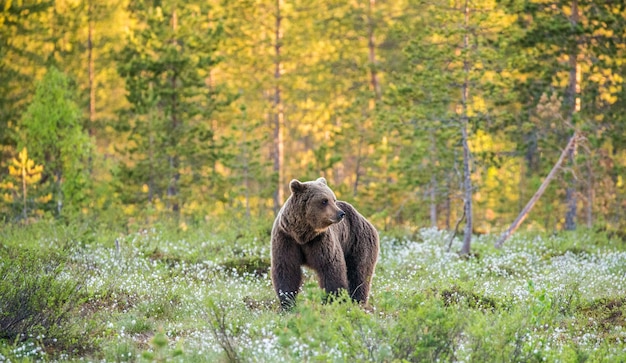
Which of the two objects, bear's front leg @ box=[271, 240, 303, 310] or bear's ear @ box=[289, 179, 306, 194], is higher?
bear's ear @ box=[289, 179, 306, 194]

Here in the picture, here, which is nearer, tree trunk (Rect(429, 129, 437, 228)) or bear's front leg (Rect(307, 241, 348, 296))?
bear's front leg (Rect(307, 241, 348, 296))

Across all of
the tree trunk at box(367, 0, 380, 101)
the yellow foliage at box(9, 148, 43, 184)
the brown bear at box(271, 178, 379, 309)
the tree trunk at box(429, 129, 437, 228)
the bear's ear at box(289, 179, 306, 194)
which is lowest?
the tree trunk at box(429, 129, 437, 228)

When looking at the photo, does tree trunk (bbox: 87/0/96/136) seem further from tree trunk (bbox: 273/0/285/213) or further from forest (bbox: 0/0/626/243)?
tree trunk (bbox: 273/0/285/213)

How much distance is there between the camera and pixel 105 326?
26.7 ft

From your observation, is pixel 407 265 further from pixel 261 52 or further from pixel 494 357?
pixel 261 52

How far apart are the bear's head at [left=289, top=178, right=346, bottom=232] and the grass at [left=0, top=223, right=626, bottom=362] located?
906 millimetres

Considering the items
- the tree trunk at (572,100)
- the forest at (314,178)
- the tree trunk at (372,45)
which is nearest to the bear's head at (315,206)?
the forest at (314,178)

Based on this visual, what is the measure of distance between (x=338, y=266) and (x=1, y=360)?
3.89m

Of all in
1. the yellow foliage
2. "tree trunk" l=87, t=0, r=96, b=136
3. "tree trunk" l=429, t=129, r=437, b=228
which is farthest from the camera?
"tree trunk" l=87, t=0, r=96, b=136

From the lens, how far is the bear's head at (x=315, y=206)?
863 centimetres

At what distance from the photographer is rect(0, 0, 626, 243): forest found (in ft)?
58.9

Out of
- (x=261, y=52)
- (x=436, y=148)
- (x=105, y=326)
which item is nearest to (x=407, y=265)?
(x=105, y=326)

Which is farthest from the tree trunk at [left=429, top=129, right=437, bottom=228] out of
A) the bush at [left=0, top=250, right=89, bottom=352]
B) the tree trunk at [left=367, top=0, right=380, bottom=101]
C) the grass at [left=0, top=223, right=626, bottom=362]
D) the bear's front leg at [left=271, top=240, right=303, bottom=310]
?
the bush at [left=0, top=250, right=89, bottom=352]

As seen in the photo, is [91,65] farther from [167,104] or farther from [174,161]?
[174,161]
